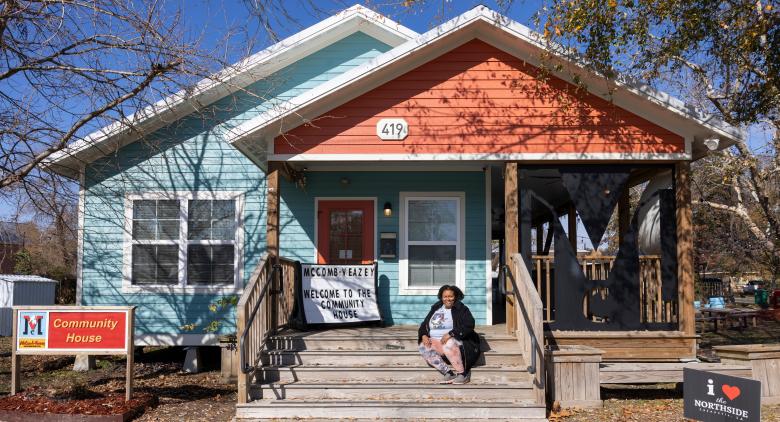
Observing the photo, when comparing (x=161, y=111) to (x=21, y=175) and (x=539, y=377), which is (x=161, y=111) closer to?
(x=21, y=175)

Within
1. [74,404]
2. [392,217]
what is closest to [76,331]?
[74,404]

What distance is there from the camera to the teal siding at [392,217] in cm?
1070

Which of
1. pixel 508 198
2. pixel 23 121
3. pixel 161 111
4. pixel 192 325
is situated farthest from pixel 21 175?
pixel 508 198

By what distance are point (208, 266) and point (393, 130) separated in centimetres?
416

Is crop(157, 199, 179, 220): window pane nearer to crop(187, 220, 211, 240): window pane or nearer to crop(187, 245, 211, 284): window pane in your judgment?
crop(187, 220, 211, 240): window pane

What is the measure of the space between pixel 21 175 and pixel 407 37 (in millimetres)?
6133

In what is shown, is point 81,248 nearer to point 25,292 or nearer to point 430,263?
point 430,263

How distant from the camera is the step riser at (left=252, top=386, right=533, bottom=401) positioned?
24.5 feet

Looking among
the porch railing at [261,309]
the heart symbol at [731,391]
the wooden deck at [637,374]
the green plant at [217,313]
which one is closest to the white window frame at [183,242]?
the green plant at [217,313]

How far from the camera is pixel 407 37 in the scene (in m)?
11.3

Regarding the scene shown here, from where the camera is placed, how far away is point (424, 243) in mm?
10773

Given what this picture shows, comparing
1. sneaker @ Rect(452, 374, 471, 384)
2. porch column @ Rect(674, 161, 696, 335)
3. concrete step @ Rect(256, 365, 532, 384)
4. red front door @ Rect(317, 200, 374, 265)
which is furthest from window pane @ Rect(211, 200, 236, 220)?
porch column @ Rect(674, 161, 696, 335)

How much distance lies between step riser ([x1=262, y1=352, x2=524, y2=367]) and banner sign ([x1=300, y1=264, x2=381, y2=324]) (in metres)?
1.33

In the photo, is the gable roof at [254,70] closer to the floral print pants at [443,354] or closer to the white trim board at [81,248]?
the white trim board at [81,248]
